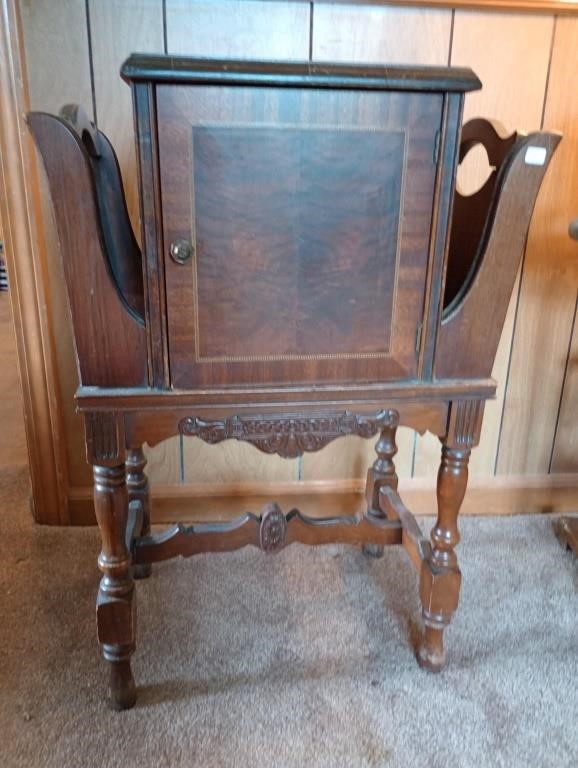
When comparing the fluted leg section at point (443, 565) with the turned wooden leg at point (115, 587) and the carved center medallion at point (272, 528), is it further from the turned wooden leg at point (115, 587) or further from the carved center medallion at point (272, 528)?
the turned wooden leg at point (115, 587)

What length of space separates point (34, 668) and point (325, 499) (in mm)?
754

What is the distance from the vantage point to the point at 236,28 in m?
1.25

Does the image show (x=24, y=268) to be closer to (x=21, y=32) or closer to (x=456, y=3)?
(x=21, y=32)

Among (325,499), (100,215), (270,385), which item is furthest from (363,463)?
(100,215)

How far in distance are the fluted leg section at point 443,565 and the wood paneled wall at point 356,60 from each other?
512 mm

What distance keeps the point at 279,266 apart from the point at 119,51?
697 millimetres

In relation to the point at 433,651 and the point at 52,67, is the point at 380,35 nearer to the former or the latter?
the point at 52,67

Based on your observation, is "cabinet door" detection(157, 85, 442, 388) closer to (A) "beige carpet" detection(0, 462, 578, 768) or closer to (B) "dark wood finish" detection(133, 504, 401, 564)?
(B) "dark wood finish" detection(133, 504, 401, 564)

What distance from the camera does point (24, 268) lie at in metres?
1.35

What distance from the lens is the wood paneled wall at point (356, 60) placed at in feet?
4.08

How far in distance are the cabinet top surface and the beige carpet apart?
0.94 metres

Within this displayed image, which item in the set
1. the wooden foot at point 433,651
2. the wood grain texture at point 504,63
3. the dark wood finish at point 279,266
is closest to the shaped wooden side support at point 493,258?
the dark wood finish at point 279,266

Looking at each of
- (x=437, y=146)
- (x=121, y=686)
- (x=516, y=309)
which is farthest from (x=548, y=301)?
(x=121, y=686)

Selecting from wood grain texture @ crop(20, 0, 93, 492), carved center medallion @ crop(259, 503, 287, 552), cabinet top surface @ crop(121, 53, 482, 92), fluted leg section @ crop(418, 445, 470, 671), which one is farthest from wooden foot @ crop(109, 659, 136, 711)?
cabinet top surface @ crop(121, 53, 482, 92)
